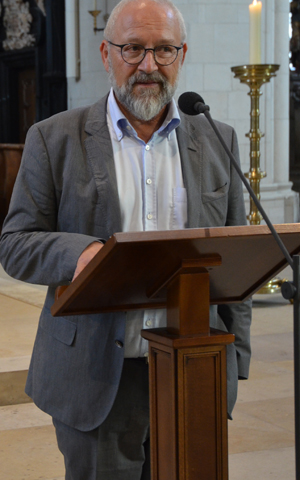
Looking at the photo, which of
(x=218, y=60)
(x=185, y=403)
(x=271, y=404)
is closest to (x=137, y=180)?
(x=185, y=403)

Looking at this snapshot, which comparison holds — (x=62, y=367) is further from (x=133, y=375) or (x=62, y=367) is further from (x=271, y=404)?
(x=271, y=404)

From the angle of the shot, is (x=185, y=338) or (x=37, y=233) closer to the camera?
(x=185, y=338)

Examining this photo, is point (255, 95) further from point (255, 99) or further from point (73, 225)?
point (73, 225)

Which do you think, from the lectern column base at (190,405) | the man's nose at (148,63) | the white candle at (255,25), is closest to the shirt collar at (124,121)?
the man's nose at (148,63)

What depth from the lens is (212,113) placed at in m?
7.43

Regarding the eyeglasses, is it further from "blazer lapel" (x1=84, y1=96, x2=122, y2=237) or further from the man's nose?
"blazer lapel" (x1=84, y1=96, x2=122, y2=237)

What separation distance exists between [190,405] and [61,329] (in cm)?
48

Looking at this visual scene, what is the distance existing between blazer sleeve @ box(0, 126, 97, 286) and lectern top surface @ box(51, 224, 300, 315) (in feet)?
0.49

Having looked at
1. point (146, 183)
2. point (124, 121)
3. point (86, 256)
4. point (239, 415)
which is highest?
point (124, 121)

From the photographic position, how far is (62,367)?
1.74 metres

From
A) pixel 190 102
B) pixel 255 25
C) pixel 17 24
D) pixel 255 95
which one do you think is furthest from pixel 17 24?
pixel 190 102

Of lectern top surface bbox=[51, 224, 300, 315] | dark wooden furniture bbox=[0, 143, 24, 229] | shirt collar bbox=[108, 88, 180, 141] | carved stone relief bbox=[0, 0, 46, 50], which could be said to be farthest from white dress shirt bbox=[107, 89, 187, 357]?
carved stone relief bbox=[0, 0, 46, 50]

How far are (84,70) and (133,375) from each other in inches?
284

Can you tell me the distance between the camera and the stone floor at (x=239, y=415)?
2.76 metres
